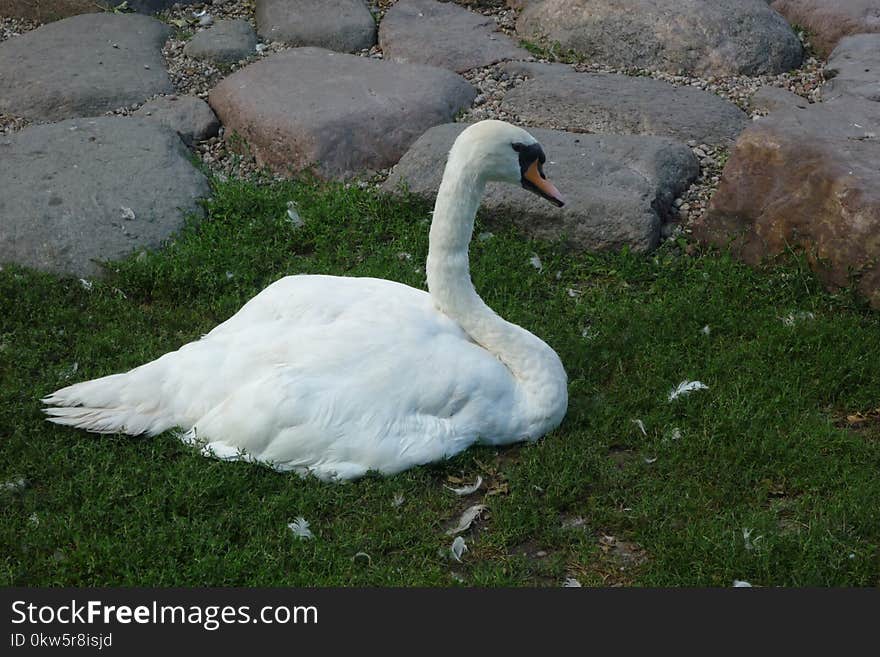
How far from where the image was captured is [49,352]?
6.65 m

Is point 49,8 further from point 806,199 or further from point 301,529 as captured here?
point 301,529

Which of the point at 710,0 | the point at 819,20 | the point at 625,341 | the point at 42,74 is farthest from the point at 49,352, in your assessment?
the point at 819,20

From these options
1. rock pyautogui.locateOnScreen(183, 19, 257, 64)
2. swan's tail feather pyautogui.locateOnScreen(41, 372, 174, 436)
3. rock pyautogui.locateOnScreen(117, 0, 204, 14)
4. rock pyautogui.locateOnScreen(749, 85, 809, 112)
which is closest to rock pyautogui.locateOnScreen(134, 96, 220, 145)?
rock pyautogui.locateOnScreen(183, 19, 257, 64)

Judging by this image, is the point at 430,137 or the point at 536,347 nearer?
the point at 536,347

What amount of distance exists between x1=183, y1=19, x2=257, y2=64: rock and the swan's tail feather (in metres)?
5.48

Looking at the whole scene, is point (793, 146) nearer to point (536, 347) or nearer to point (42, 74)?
point (536, 347)

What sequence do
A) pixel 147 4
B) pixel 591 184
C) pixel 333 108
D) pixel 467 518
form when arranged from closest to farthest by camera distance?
pixel 467 518, pixel 591 184, pixel 333 108, pixel 147 4

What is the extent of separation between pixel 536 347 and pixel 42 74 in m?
6.15

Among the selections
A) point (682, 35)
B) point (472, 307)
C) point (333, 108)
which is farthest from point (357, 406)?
point (682, 35)

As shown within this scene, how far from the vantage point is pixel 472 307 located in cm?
598

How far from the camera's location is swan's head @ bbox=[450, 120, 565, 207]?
5738 millimetres

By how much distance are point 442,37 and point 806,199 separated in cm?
467

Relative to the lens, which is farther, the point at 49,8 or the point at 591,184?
the point at 49,8

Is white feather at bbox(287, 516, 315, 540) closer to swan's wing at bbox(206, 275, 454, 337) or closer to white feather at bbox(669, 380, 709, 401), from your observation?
swan's wing at bbox(206, 275, 454, 337)
